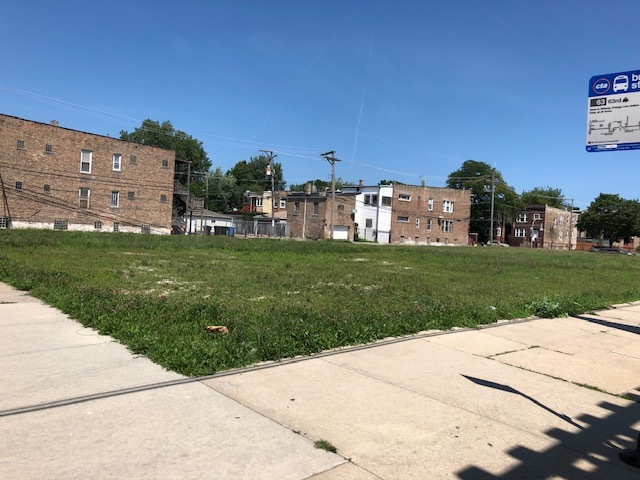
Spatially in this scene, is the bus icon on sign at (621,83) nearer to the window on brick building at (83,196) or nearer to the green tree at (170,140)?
the window on brick building at (83,196)

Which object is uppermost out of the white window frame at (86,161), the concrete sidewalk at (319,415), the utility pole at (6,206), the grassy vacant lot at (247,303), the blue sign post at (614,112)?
the white window frame at (86,161)

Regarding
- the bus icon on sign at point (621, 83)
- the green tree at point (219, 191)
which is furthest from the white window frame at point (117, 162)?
the green tree at point (219, 191)

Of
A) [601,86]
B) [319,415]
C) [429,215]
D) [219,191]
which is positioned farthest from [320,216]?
[319,415]

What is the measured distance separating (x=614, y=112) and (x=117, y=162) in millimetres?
44260

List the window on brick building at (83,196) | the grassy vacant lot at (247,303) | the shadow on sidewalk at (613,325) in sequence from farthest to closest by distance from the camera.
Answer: the window on brick building at (83,196) < the shadow on sidewalk at (613,325) < the grassy vacant lot at (247,303)

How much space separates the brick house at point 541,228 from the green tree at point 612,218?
12.2 ft

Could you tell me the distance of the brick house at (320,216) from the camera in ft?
204

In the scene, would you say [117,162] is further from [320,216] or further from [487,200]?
[487,200]

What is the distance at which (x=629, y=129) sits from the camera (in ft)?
21.7

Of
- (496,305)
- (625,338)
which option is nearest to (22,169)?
(496,305)

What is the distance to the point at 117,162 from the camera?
146 feet

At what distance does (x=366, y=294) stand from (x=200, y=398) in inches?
313

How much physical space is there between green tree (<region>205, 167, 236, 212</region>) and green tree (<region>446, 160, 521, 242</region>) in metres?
49.7

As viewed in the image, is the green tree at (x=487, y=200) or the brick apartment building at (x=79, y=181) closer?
the brick apartment building at (x=79, y=181)
